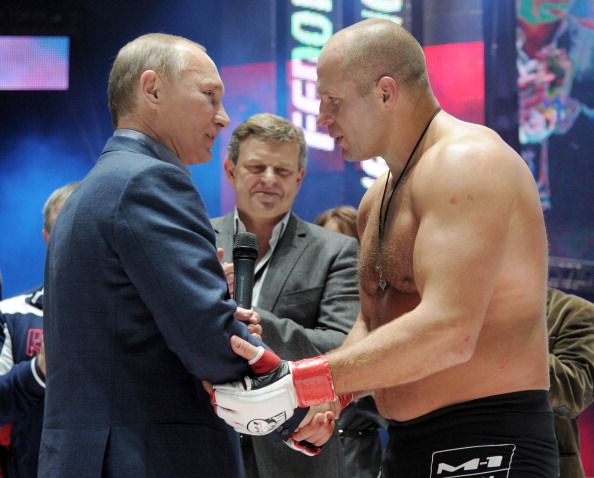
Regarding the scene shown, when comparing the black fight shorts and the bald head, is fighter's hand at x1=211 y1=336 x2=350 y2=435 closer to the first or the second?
the black fight shorts

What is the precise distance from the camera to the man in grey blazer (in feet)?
8.98

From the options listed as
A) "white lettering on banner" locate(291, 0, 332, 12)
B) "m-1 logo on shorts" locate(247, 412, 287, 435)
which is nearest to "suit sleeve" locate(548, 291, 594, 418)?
"m-1 logo on shorts" locate(247, 412, 287, 435)

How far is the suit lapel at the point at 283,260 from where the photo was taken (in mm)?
2949

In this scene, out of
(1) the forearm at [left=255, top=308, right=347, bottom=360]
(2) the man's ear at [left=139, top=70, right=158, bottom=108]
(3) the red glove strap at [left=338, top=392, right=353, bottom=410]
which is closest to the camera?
(2) the man's ear at [left=139, top=70, right=158, bottom=108]

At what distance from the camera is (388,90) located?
225cm

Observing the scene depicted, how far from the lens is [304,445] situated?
7.38 feet

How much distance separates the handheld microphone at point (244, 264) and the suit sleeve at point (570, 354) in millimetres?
1274

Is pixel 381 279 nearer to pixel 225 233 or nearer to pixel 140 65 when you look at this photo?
pixel 140 65

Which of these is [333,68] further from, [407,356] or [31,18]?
[31,18]

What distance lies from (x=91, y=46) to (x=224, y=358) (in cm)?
416

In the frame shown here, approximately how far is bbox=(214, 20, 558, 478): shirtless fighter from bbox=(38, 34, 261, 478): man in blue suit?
79 millimetres

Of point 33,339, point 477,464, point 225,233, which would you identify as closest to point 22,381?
point 33,339

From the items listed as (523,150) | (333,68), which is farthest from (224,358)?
(523,150)

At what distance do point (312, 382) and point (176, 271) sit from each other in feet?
1.39
